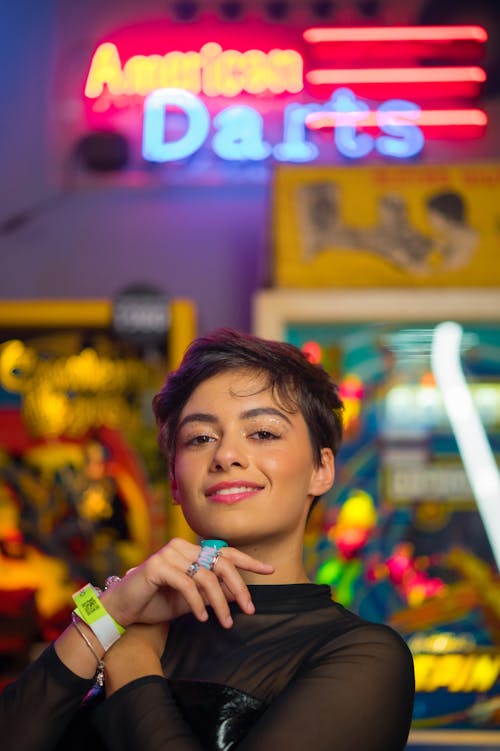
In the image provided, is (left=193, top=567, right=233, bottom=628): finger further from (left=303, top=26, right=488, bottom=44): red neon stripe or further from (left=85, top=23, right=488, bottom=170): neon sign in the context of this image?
(left=303, top=26, right=488, bottom=44): red neon stripe

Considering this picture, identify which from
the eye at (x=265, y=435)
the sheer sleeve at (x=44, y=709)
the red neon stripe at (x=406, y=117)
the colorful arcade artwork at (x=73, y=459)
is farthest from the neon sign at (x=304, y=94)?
the sheer sleeve at (x=44, y=709)

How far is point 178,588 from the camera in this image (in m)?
1.04

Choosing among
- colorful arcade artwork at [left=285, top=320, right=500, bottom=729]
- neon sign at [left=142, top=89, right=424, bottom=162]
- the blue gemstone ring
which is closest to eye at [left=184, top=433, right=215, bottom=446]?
the blue gemstone ring

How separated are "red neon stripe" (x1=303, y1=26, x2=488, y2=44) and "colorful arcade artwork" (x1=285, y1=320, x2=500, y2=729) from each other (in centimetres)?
105

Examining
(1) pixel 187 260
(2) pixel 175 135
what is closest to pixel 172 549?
(1) pixel 187 260

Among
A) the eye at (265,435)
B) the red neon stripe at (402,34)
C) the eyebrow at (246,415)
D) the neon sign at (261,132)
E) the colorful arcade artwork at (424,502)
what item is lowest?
the colorful arcade artwork at (424,502)

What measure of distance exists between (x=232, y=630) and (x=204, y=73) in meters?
2.22

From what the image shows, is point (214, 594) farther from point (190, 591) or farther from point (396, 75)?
point (396, 75)

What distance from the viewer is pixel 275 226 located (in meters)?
2.45

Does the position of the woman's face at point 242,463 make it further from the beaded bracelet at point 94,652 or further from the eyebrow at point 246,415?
the beaded bracelet at point 94,652

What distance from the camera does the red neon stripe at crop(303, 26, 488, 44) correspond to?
2898mm

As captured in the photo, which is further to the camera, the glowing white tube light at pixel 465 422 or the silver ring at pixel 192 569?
the glowing white tube light at pixel 465 422

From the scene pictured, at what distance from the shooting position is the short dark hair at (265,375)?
1.21 m

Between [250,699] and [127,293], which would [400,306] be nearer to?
[127,293]
